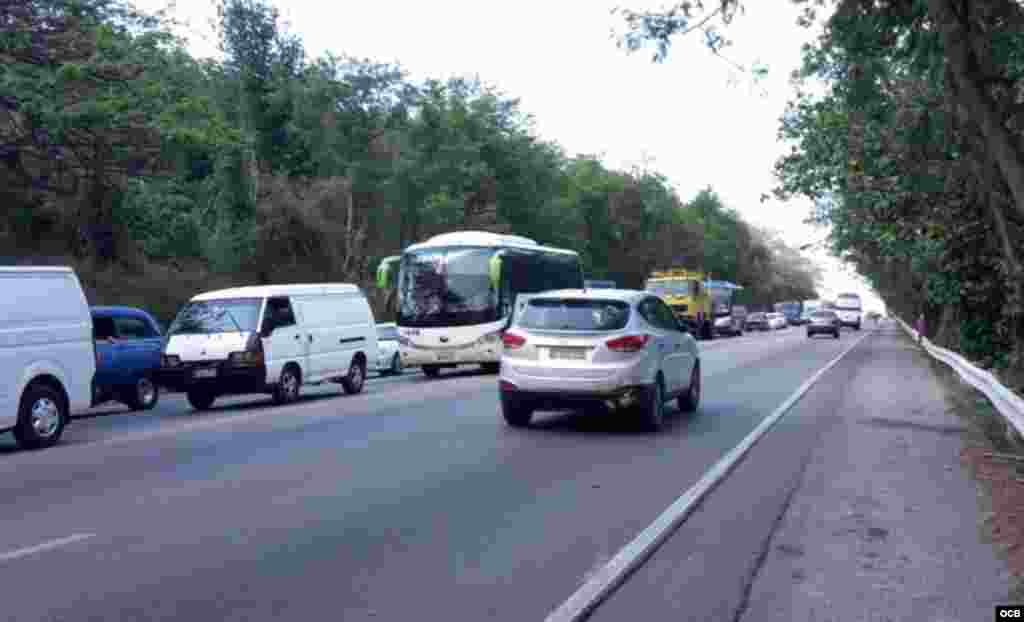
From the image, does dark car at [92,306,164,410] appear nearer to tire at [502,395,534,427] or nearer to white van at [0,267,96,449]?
white van at [0,267,96,449]

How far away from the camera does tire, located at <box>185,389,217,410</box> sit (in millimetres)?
17031

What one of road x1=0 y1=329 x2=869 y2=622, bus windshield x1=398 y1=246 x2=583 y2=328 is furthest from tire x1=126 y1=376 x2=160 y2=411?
bus windshield x1=398 y1=246 x2=583 y2=328

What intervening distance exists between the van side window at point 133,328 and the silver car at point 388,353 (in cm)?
915

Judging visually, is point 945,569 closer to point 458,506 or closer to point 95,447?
point 458,506

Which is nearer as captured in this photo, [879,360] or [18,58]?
[18,58]

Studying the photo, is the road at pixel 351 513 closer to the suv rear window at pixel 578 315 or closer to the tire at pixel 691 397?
the tire at pixel 691 397

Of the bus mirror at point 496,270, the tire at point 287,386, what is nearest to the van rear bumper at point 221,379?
the tire at point 287,386

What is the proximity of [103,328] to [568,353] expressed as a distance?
9.10m

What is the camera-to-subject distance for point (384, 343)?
27688 mm

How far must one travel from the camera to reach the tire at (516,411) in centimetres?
1344

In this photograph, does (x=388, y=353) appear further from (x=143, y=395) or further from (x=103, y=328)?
(x=103, y=328)

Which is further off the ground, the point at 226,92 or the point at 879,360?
the point at 226,92

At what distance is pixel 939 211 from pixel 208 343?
59.3 feet

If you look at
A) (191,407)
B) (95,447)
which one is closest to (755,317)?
(191,407)
